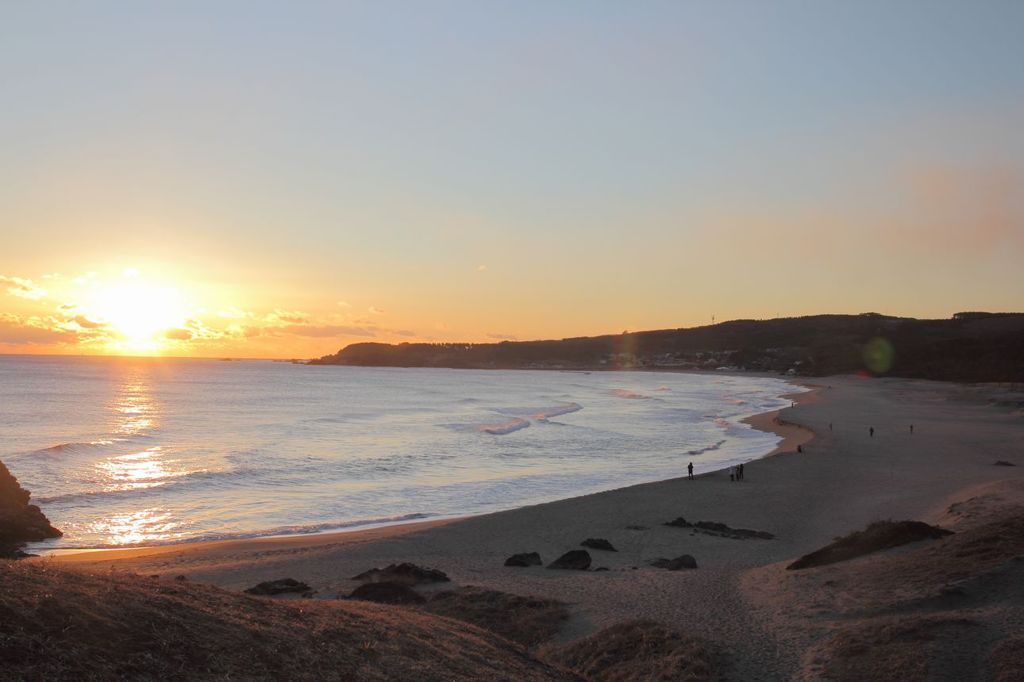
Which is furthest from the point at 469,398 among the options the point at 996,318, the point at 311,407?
the point at 996,318

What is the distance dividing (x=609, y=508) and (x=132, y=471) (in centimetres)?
2398

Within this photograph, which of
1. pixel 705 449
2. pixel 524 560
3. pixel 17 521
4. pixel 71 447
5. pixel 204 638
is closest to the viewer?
pixel 204 638

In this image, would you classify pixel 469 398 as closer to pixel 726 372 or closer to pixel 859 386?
pixel 859 386

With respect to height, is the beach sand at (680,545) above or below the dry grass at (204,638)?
below

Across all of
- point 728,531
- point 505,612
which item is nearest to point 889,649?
point 505,612

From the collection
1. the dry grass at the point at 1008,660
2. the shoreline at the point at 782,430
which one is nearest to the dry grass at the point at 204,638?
the dry grass at the point at 1008,660

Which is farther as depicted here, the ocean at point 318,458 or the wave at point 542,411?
the wave at point 542,411

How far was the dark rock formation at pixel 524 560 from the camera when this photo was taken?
61.8 ft

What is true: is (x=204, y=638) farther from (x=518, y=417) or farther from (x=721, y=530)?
(x=518, y=417)

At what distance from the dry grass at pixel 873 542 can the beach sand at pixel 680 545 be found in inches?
34.5

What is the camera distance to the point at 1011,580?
40.8ft

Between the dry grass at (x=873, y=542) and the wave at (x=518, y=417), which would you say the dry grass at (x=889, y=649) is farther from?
the wave at (x=518, y=417)

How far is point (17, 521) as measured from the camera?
2203 cm

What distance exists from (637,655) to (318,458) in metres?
32.8
